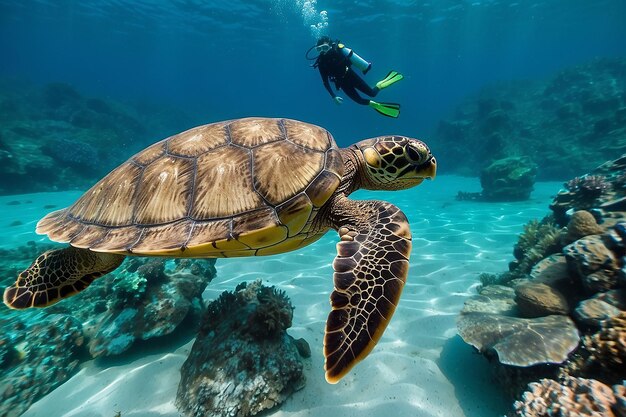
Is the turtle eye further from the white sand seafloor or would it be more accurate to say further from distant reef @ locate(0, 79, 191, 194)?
distant reef @ locate(0, 79, 191, 194)

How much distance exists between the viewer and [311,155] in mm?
3328

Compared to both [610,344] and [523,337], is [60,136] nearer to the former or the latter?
[523,337]

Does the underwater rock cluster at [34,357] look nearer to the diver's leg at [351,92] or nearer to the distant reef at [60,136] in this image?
the diver's leg at [351,92]

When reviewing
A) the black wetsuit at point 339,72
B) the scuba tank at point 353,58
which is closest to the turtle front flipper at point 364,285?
the black wetsuit at point 339,72

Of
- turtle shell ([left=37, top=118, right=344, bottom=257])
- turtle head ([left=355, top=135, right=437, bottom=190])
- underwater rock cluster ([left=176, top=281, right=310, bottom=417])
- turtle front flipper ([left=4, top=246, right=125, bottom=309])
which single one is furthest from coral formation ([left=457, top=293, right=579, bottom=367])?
turtle front flipper ([left=4, top=246, right=125, bottom=309])

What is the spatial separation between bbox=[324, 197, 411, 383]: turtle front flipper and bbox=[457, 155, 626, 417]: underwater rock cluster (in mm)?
1750

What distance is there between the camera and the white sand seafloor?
3344mm

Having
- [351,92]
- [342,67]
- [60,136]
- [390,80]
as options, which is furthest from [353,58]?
[60,136]

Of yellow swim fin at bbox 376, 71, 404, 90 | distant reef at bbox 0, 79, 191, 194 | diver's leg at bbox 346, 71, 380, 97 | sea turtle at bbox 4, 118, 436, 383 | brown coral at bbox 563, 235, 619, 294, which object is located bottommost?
brown coral at bbox 563, 235, 619, 294

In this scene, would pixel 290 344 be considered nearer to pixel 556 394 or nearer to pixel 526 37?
pixel 556 394

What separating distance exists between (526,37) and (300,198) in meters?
83.2

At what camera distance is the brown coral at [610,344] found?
258 cm

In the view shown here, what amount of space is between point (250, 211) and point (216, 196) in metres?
0.44

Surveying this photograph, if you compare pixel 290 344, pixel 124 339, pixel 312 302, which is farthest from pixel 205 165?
pixel 312 302
